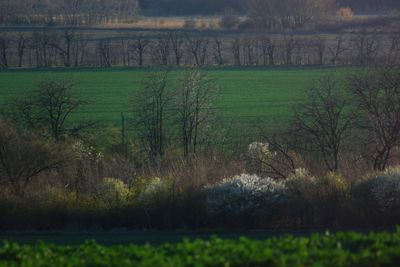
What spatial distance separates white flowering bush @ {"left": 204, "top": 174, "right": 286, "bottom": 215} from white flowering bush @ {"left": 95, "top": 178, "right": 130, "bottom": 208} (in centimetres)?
258

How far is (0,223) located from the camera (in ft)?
69.6

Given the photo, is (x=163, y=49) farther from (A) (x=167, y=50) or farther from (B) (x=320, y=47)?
(B) (x=320, y=47)

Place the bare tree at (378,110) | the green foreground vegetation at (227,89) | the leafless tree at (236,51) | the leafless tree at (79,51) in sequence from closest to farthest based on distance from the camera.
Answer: the bare tree at (378,110) → the green foreground vegetation at (227,89) → the leafless tree at (236,51) → the leafless tree at (79,51)

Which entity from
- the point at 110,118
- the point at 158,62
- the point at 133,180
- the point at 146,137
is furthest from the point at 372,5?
the point at 133,180

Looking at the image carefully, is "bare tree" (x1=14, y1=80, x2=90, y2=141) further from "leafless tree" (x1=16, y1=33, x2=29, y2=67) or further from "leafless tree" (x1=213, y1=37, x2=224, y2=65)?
"leafless tree" (x1=16, y1=33, x2=29, y2=67)

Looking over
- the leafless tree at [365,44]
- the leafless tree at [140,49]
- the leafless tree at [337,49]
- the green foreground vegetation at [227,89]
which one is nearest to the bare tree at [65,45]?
the green foreground vegetation at [227,89]

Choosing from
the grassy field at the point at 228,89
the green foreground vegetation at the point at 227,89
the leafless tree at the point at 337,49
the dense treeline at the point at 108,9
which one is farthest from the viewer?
the dense treeline at the point at 108,9

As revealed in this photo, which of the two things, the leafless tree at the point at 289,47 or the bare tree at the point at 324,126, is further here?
the leafless tree at the point at 289,47

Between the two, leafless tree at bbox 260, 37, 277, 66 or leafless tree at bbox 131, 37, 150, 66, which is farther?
leafless tree at bbox 131, 37, 150, 66

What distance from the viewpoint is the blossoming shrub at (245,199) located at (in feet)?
66.3

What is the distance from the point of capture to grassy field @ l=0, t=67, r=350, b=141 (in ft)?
129

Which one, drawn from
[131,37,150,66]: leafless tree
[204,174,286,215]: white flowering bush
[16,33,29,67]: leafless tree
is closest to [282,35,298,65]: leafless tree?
[131,37,150,66]: leafless tree

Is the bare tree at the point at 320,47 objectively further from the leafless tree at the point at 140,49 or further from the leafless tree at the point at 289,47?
the leafless tree at the point at 140,49

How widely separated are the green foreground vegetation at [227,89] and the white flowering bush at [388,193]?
15.4 metres
